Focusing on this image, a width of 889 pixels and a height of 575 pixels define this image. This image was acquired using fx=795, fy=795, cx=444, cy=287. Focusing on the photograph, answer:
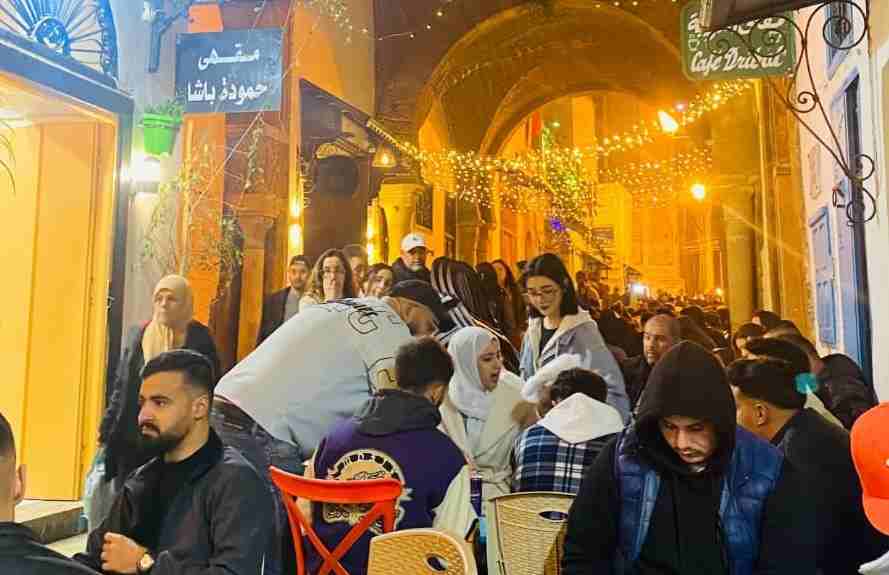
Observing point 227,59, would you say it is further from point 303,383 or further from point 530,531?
point 530,531

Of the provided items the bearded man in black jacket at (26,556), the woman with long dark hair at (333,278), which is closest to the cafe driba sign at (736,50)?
the woman with long dark hair at (333,278)

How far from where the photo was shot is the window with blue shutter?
18.9 ft

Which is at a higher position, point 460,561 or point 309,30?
point 309,30

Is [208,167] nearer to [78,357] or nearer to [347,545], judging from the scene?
[78,357]

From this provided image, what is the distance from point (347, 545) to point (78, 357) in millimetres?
4233

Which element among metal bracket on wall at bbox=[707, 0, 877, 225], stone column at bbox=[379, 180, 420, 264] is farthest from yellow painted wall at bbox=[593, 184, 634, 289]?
metal bracket on wall at bbox=[707, 0, 877, 225]

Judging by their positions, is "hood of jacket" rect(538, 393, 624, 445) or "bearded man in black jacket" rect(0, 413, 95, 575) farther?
"hood of jacket" rect(538, 393, 624, 445)

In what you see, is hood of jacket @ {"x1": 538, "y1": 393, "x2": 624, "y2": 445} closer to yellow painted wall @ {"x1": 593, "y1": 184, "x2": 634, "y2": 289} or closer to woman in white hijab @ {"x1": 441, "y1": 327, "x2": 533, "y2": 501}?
woman in white hijab @ {"x1": 441, "y1": 327, "x2": 533, "y2": 501}

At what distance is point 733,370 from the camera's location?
9.39 ft

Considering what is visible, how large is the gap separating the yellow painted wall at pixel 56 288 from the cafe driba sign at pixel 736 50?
4474mm

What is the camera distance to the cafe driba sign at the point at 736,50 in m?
5.29

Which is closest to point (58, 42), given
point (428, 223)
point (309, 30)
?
point (309, 30)

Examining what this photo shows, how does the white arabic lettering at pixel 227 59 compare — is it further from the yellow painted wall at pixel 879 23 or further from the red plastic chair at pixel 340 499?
the red plastic chair at pixel 340 499

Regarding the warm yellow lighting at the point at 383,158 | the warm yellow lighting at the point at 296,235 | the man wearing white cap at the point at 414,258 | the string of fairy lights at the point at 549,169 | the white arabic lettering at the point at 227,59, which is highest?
the string of fairy lights at the point at 549,169
